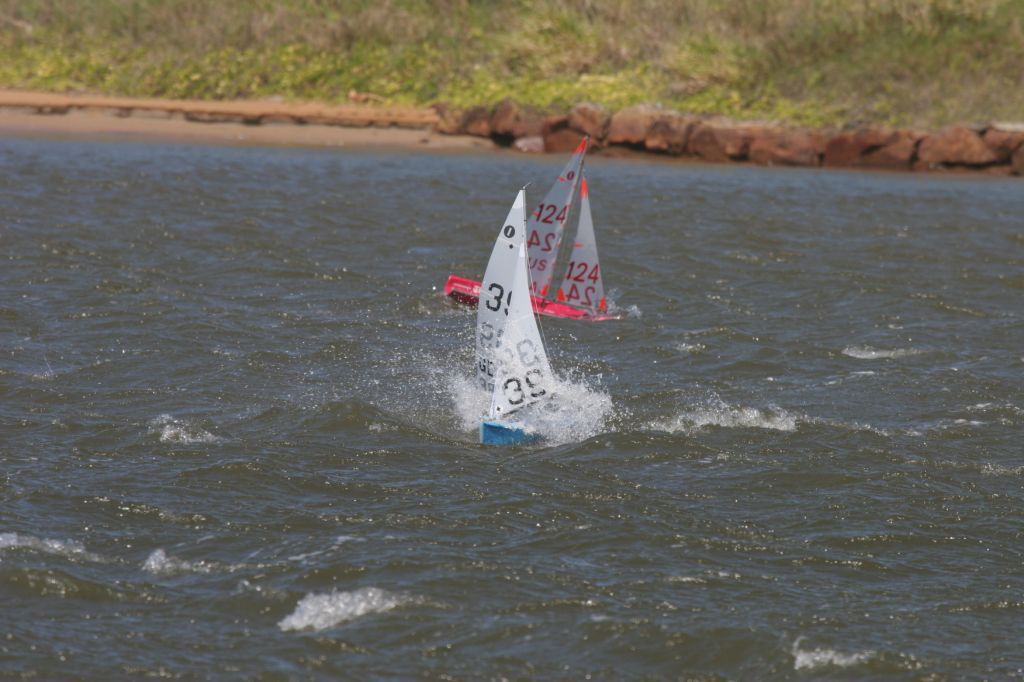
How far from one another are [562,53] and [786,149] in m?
10.4

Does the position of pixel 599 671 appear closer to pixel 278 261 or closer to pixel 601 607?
→ pixel 601 607

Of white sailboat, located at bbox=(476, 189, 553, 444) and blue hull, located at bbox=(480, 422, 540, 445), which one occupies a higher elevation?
white sailboat, located at bbox=(476, 189, 553, 444)

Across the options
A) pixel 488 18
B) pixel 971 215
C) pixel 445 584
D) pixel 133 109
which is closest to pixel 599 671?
pixel 445 584

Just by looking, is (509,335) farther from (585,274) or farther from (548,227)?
(548,227)

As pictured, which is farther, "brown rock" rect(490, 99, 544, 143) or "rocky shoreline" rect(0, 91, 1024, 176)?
"brown rock" rect(490, 99, 544, 143)

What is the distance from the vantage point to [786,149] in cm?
4497

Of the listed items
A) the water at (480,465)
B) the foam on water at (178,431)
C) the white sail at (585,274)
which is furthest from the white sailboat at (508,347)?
the white sail at (585,274)

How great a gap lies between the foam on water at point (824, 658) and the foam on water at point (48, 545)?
22.1 ft

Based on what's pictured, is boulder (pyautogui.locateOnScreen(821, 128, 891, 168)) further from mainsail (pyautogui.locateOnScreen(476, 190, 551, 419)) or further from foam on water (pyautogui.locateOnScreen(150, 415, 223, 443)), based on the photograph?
foam on water (pyautogui.locateOnScreen(150, 415, 223, 443))

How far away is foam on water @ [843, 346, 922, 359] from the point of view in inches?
901

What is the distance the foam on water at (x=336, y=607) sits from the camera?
41.4 feet

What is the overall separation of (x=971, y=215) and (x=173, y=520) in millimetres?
27189

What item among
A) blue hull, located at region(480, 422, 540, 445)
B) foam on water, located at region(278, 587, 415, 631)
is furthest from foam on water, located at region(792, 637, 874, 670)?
blue hull, located at region(480, 422, 540, 445)

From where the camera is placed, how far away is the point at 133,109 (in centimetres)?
4831
